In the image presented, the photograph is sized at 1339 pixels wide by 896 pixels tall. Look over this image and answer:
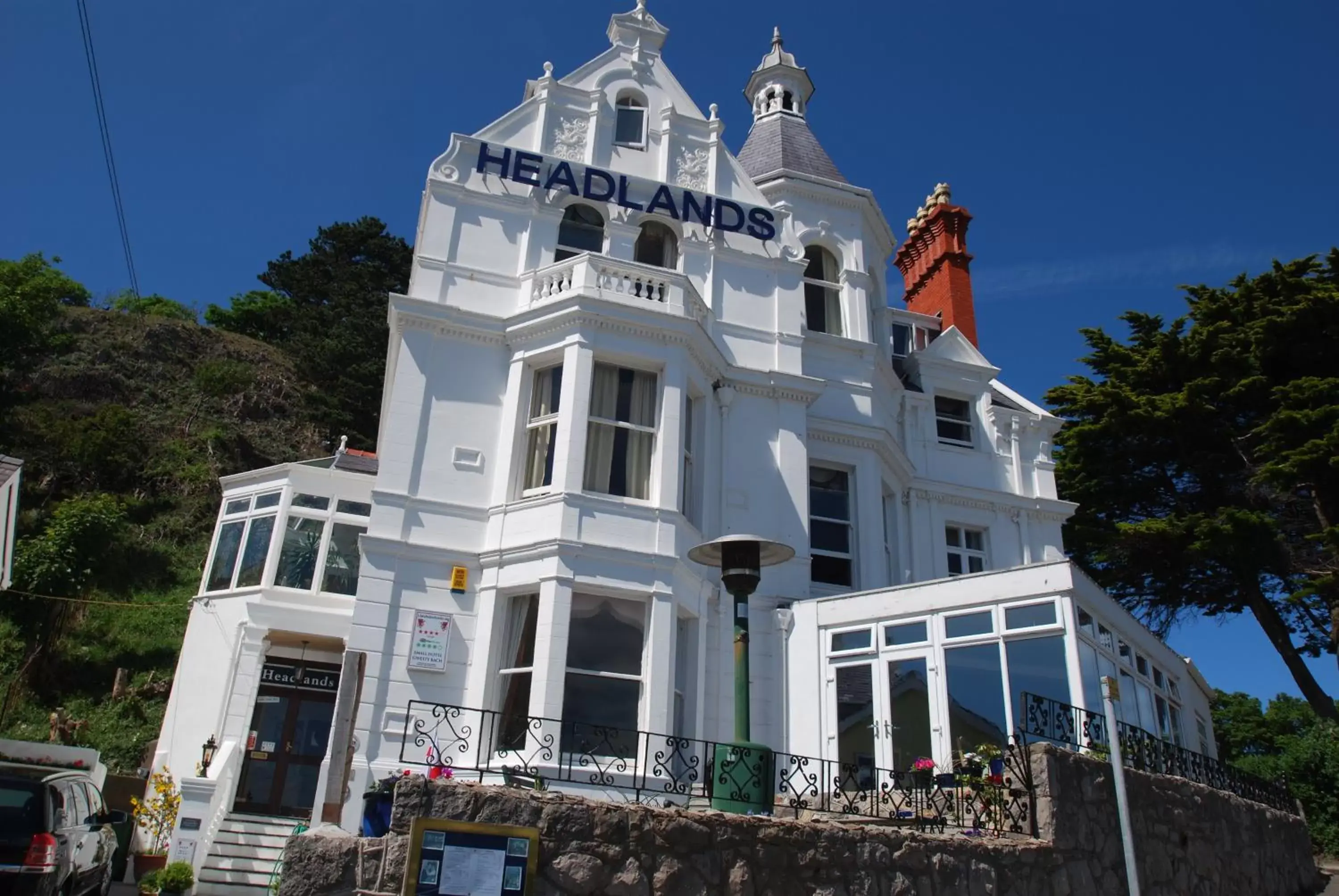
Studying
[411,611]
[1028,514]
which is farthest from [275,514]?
[1028,514]

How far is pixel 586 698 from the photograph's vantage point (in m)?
12.1

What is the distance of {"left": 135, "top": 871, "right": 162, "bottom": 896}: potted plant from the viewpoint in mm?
11492

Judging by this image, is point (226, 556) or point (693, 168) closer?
point (226, 556)

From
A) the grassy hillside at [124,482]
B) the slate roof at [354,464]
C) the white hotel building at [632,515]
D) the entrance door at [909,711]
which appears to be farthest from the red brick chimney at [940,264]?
the grassy hillside at [124,482]

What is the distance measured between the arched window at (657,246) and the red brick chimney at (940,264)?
31.7 ft

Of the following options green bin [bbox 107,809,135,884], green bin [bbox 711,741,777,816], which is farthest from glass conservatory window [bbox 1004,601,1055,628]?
green bin [bbox 107,809,135,884]

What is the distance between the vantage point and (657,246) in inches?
676

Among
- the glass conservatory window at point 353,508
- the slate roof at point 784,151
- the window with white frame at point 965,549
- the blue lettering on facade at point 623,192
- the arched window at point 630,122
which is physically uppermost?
the slate roof at point 784,151

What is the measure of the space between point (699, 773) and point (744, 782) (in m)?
4.70

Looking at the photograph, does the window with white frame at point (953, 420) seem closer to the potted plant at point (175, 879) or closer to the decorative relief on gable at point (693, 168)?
the decorative relief on gable at point (693, 168)

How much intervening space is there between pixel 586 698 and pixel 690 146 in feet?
34.6

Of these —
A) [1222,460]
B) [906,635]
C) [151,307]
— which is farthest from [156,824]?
[151,307]

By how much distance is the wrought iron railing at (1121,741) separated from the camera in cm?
988

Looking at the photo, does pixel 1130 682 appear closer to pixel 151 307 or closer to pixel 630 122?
pixel 630 122
